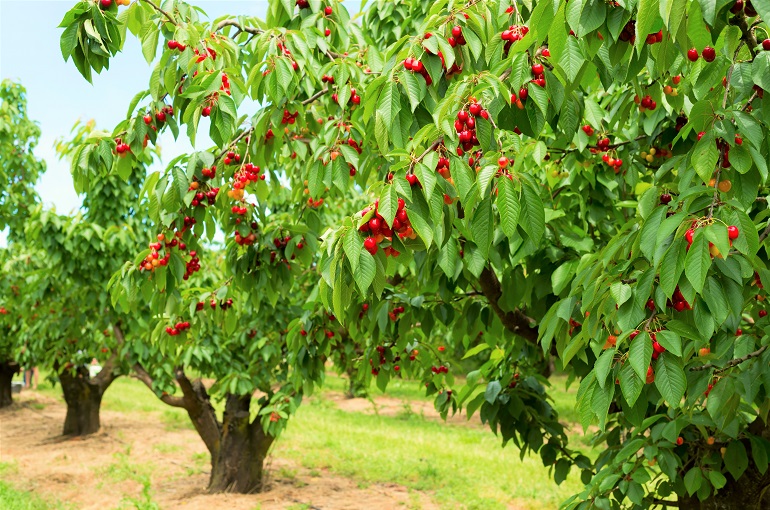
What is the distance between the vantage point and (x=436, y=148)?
5.64 ft

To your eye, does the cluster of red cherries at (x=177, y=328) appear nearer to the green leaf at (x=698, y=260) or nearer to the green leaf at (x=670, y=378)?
the green leaf at (x=670, y=378)

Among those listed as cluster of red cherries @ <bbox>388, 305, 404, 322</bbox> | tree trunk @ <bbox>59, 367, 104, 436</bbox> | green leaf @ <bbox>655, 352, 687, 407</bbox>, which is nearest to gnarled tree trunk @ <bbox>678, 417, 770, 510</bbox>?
cluster of red cherries @ <bbox>388, 305, 404, 322</bbox>

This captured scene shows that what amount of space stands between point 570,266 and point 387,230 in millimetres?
1343

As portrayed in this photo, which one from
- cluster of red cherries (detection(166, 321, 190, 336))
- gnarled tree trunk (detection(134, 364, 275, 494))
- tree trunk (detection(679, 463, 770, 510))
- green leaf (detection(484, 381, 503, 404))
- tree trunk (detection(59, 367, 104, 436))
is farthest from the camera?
tree trunk (detection(59, 367, 104, 436))

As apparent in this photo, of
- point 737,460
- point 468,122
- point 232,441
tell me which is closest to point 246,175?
point 468,122

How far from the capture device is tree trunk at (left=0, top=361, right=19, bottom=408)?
52.2ft

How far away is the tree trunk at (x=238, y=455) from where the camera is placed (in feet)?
26.3

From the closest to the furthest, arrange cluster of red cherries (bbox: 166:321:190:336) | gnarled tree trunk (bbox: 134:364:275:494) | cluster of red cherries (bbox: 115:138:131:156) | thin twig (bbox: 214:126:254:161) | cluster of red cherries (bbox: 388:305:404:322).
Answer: cluster of red cherries (bbox: 115:138:131:156)
thin twig (bbox: 214:126:254:161)
cluster of red cherries (bbox: 388:305:404:322)
cluster of red cherries (bbox: 166:321:190:336)
gnarled tree trunk (bbox: 134:364:275:494)

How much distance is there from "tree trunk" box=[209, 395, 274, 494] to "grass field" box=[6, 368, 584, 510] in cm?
136

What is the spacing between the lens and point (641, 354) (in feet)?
4.76

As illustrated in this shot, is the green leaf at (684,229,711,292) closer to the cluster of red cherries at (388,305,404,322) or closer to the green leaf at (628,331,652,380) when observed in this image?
the green leaf at (628,331,652,380)

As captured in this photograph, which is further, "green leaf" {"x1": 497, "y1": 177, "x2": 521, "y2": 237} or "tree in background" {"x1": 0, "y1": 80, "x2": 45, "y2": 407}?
"tree in background" {"x1": 0, "y1": 80, "x2": 45, "y2": 407}

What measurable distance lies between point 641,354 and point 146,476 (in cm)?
931

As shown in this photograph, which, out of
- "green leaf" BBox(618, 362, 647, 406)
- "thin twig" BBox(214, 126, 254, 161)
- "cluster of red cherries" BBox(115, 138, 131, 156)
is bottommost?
"green leaf" BBox(618, 362, 647, 406)
